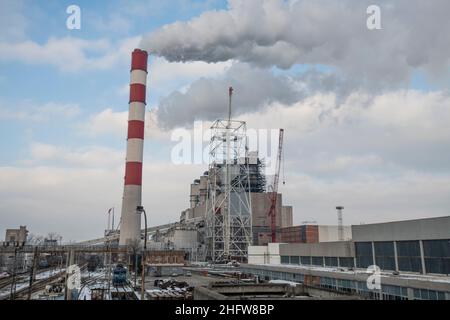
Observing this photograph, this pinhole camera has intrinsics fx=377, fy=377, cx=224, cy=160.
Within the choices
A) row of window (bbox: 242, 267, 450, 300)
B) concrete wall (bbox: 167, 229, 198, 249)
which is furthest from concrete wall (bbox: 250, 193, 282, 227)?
row of window (bbox: 242, 267, 450, 300)

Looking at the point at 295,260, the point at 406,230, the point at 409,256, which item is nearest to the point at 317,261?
the point at 295,260

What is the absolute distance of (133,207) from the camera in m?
61.6

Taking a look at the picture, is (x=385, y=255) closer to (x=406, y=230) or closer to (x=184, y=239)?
(x=406, y=230)

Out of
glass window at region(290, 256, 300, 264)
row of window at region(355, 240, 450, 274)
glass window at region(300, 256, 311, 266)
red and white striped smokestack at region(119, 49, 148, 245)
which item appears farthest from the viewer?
red and white striped smokestack at region(119, 49, 148, 245)

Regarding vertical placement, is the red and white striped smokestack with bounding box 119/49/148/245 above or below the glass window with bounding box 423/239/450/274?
above

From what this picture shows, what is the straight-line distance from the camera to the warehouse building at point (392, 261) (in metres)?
25.5

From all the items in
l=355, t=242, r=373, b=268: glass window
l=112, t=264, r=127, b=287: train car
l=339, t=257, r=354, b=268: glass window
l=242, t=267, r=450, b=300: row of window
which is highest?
l=355, t=242, r=373, b=268: glass window

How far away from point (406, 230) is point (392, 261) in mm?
3665

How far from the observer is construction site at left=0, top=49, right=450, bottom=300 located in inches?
1095

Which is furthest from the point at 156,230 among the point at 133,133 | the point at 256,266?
the point at 256,266

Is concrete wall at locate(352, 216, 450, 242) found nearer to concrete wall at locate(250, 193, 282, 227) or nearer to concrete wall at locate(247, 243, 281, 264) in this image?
concrete wall at locate(247, 243, 281, 264)

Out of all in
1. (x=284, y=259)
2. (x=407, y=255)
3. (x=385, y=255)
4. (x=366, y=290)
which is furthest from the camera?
(x=284, y=259)

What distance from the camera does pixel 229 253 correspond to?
78.1m
